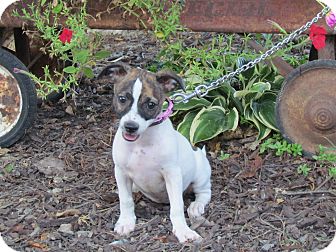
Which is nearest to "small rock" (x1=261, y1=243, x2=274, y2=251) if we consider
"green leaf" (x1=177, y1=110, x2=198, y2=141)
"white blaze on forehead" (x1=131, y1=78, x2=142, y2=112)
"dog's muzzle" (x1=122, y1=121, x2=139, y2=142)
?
"dog's muzzle" (x1=122, y1=121, x2=139, y2=142)

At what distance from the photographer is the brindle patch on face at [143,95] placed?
360 centimetres

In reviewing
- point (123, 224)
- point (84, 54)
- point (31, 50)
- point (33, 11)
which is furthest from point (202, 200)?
point (31, 50)

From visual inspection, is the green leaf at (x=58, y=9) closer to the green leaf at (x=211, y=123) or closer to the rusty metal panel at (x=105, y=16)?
the rusty metal panel at (x=105, y=16)

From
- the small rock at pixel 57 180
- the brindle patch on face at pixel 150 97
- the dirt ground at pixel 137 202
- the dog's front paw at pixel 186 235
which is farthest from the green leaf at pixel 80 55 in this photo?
the dog's front paw at pixel 186 235

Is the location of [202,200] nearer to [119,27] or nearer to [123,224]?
[123,224]

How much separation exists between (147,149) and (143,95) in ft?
1.14

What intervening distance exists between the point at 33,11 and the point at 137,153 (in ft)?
4.66

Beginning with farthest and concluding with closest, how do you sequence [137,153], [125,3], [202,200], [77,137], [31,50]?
1. [31,50]
2. [77,137]
3. [125,3]
4. [202,200]
5. [137,153]

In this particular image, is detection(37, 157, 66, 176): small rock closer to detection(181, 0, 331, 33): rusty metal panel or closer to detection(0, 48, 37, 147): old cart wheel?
detection(0, 48, 37, 147): old cart wheel

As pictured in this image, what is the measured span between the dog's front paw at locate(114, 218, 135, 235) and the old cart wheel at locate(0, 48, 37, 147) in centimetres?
136

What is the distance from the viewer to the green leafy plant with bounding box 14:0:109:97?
4.54 m

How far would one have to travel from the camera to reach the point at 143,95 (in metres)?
3.61

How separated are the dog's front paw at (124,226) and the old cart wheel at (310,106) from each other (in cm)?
142

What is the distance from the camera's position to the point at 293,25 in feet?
15.6
